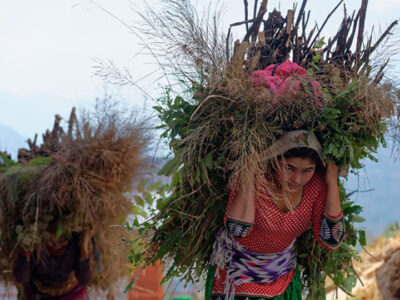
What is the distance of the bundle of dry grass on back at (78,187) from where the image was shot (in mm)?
A: 4480

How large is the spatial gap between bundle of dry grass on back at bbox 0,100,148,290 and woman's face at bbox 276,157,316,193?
2014 mm

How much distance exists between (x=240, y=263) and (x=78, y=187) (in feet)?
6.99

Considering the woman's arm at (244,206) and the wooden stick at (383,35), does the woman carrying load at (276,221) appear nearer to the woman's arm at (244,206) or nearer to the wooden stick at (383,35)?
the woman's arm at (244,206)

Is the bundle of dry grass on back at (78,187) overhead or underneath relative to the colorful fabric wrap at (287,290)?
overhead

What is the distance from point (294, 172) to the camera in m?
2.57

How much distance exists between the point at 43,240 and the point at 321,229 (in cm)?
273

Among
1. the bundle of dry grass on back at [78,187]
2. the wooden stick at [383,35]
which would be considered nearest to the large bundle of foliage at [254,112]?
the wooden stick at [383,35]

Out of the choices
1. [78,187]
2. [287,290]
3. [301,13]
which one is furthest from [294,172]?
[78,187]

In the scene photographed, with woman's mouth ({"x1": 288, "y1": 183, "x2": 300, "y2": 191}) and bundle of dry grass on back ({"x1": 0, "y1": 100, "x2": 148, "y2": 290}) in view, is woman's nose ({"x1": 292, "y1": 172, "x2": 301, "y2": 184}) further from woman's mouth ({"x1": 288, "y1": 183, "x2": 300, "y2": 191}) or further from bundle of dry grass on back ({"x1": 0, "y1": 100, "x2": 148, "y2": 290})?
bundle of dry grass on back ({"x1": 0, "y1": 100, "x2": 148, "y2": 290})

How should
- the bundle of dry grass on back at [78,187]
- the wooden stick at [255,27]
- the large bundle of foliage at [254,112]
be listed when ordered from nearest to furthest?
the large bundle of foliage at [254,112] → the wooden stick at [255,27] → the bundle of dry grass on back at [78,187]

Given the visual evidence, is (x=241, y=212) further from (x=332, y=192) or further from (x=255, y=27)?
(x=255, y=27)

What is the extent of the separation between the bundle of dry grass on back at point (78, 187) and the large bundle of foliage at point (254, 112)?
65.6 inches

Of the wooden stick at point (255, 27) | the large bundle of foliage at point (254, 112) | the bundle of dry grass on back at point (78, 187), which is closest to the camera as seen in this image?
the large bundle of foliage at point (254, 112)

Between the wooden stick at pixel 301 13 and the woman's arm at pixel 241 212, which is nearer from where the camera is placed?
the woman's arm at pixel 241 212
